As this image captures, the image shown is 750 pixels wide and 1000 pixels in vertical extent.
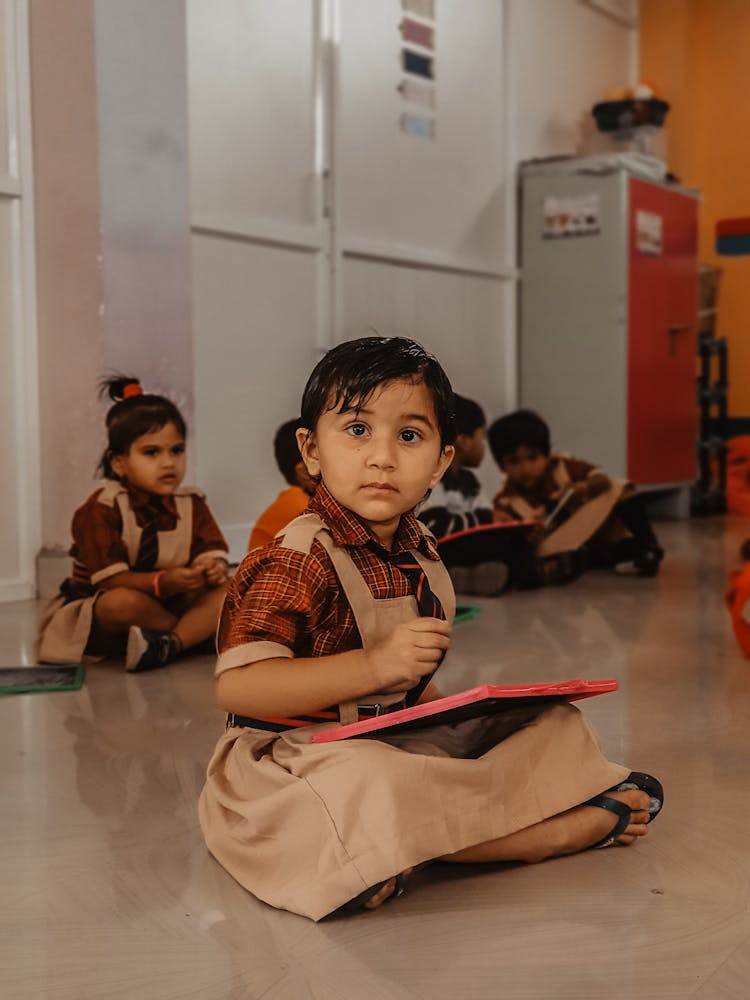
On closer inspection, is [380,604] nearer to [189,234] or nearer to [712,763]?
[712,763]

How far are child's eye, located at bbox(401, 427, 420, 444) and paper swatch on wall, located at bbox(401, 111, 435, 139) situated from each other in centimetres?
330

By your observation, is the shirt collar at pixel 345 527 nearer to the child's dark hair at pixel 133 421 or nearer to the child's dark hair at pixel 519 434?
the child's dark hair at pixel 133 421

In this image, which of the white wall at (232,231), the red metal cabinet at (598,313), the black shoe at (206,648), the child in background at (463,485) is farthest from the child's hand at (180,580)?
the red metal cabinet at (598,313)

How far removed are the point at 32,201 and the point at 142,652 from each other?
56.6 inches

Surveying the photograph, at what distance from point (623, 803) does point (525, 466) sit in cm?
221

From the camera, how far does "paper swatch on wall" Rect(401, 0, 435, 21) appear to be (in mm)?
4191

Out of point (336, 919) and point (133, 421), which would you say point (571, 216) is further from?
point (336, 919)

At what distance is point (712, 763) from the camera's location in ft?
5.08

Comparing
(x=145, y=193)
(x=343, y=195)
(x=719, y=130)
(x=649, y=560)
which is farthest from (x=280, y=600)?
(x=719, y=130)

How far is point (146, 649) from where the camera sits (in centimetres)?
217

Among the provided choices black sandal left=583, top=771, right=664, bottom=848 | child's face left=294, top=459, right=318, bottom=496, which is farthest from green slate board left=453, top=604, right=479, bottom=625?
black sandal left=583, top=771, right=664, bottom=848

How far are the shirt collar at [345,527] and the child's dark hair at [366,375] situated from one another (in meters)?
0.08

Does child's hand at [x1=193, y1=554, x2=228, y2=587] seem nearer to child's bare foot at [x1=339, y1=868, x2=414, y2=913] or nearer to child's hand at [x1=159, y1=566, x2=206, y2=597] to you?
child's hand at [x1=159, y1=566, x2=206, y2=597]

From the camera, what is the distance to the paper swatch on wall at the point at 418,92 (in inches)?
166
